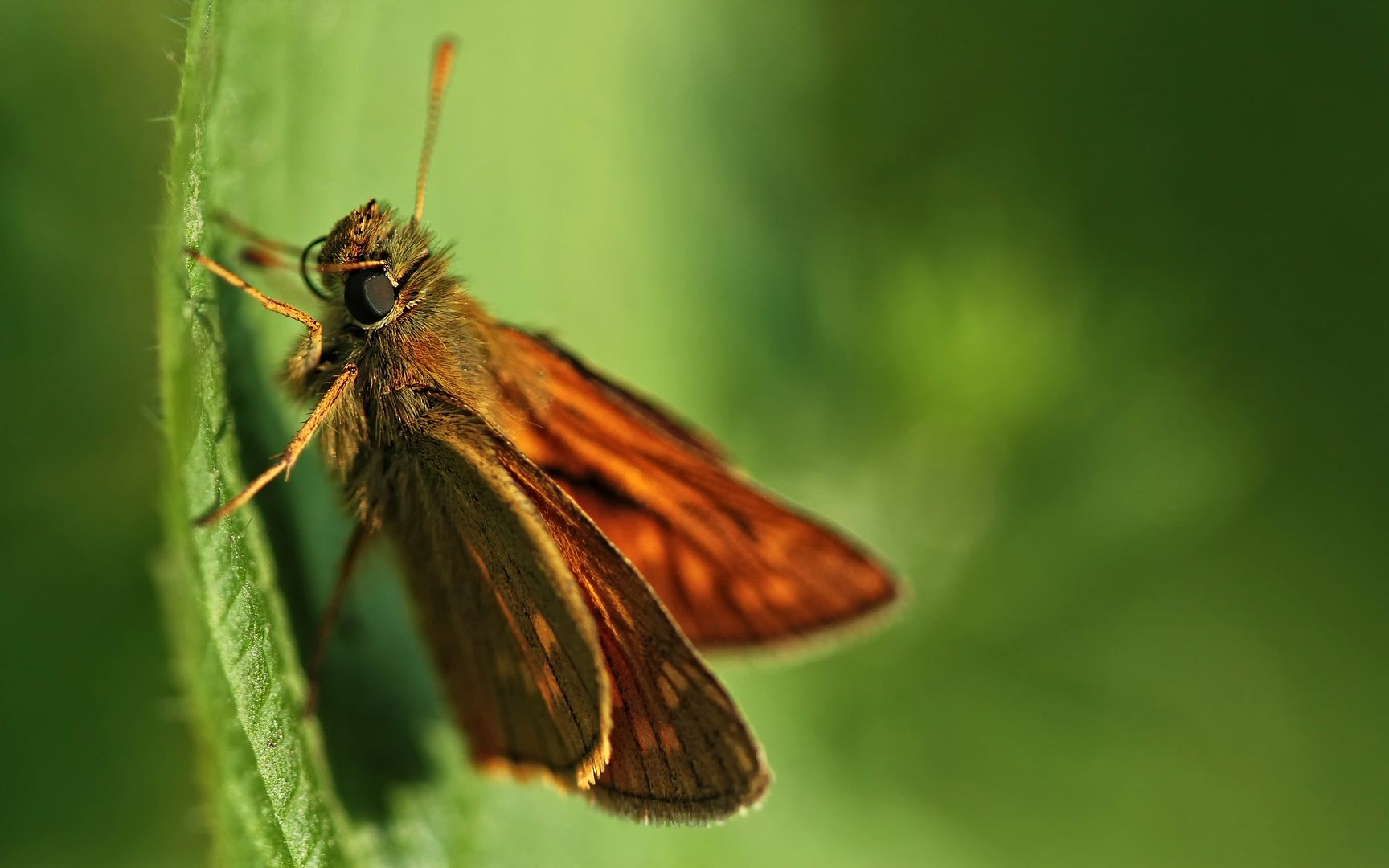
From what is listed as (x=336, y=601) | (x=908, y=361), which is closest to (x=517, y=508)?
(x=336, y=601)

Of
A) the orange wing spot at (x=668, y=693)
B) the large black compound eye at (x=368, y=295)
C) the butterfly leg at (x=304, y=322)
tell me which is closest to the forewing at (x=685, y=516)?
the large black compound eye at (x=368, y=295)

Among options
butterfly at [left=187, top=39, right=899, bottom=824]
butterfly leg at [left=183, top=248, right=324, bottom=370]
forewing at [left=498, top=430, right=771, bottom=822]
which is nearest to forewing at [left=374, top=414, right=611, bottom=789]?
butterfly at [left=187, top=39, right=899, bottom=824]

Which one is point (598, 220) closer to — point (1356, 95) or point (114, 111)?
point (114, 111)

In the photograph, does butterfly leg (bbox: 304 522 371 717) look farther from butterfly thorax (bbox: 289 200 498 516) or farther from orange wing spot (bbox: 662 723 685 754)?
orange wing spot (bbox: 662 723 685 754)

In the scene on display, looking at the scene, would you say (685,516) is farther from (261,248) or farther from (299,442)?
(261,248)

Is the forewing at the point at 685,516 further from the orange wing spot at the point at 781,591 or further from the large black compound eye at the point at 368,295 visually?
the large black compound eye at the point at 368,295

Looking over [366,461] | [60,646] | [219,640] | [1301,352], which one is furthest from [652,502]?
[1301,352]
